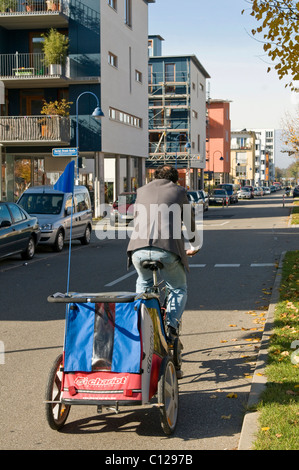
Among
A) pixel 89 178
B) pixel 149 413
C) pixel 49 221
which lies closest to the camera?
pixel 149 413

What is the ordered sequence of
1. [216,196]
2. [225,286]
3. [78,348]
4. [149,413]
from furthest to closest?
[216,196] → [225,286] → [149,413] → [78,348]

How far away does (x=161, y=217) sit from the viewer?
18.1ft

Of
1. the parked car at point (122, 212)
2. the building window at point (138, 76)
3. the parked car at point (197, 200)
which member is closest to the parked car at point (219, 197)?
the parked car at point (197, 200)

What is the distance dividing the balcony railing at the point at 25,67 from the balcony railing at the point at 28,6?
7.55ft

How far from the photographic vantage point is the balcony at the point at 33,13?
1401 inches

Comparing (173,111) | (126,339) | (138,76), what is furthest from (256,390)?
(173,111)

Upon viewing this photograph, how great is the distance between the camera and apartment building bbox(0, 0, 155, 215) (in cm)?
3578

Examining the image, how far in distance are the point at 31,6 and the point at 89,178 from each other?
10202mm

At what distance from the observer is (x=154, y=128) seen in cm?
7812

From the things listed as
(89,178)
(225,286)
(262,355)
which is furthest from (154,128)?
(262,355)

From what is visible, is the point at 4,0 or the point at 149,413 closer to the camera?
the point at 149,413

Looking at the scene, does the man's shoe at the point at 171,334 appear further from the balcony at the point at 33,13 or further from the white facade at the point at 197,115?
the white facade at the point at 197,115

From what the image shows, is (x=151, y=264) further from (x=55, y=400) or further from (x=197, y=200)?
(x=197, y=200)
